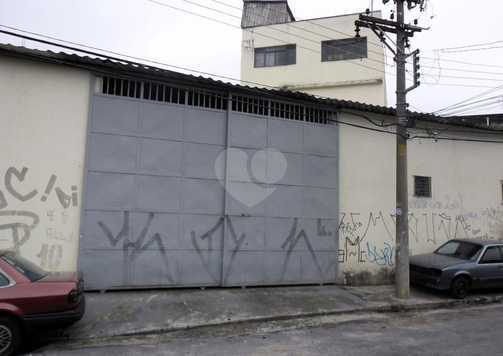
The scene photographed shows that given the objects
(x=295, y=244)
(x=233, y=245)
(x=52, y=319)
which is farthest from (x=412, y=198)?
(x=52, y=319)

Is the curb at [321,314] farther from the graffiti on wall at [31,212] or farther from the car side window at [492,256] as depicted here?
the graffiti on wall at [31,212]

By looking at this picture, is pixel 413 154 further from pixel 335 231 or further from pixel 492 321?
pixel 492 321

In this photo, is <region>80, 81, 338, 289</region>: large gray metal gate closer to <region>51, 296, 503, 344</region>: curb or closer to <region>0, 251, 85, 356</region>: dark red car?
<region>51, 296, 503, 344</region>: curb

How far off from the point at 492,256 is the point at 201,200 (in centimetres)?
782

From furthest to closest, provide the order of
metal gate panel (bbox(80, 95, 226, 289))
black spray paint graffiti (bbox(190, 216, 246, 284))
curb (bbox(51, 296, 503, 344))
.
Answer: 1. black spray paint graffiti (bbox(190, 216, 246, 284))
2. metal gate panel (bbox(80, 95, 226, 289))
3. curb (bbox(51, 296, 503, 344))

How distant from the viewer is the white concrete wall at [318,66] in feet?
74.0

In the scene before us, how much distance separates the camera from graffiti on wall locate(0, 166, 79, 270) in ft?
27.0

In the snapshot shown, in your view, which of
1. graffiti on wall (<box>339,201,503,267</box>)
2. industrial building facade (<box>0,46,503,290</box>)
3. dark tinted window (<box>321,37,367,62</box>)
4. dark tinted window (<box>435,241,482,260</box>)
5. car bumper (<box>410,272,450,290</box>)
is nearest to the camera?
industrial building facade (<box>0,46,503,290</box>)

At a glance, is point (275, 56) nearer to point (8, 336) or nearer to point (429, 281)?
point (429, 281)

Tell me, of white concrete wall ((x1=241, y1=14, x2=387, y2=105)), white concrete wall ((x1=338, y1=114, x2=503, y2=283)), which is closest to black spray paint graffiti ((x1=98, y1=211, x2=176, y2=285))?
white concrete wall ((x1=338, y1=114, x2=503, y2=283))

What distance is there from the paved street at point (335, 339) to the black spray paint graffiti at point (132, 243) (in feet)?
8.35

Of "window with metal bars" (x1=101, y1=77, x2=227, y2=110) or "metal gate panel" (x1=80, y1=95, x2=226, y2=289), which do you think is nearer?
"metal gate panel" (x1=80, y1=95, x2=226, y2=289)

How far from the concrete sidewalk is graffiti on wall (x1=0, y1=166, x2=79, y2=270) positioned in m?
1.34

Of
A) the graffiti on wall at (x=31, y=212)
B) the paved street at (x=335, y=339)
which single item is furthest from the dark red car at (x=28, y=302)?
the graffiti on wall at (x=31, y=212)
